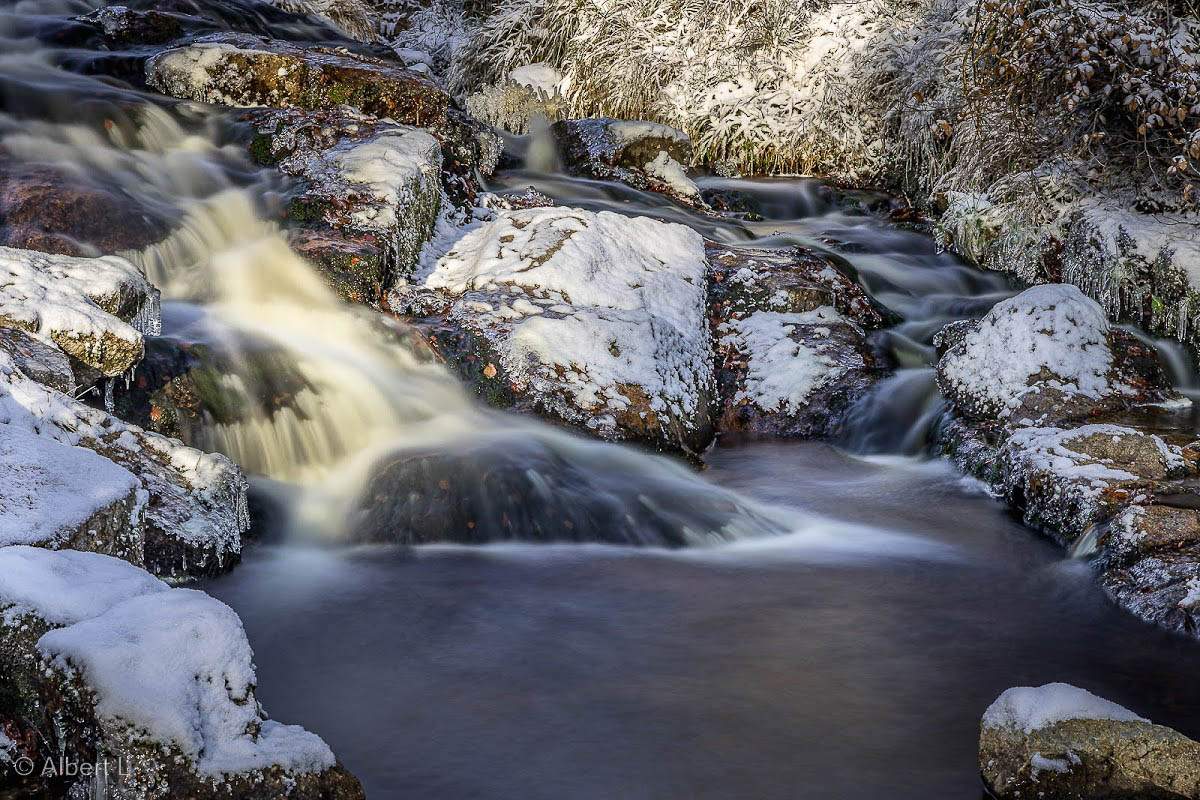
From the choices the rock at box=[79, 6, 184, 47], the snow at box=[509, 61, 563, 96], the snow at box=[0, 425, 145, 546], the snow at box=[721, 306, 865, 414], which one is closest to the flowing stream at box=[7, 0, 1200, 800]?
the snow at box=[721, 306, 865, 414]

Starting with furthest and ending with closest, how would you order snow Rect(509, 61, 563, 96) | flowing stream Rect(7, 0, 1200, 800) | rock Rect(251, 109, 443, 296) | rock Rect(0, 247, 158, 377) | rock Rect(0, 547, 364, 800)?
snow Rect(509, 61, 563, 96) < rock Rect(251, 109, 443, 296) < rock Rect(0, 247, 158, 377) < flowing stream Rect(7, 0, 1200, 800) < rock Rect(0, 547, 364, 800)

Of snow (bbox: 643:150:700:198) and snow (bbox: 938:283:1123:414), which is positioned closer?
snow (bbox: 938:283:1123:414)

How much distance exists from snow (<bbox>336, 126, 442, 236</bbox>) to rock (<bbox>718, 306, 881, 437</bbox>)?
6.93 ft

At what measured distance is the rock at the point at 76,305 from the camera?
365 cm

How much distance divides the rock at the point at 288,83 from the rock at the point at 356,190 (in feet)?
1.73

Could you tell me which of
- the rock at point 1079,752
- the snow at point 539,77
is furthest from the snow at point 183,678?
the snow at point 539,77

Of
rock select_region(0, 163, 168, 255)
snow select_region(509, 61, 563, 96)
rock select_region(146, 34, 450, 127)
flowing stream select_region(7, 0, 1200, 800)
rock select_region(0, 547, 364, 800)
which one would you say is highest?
snow select_region(509, 61, 563, 96)

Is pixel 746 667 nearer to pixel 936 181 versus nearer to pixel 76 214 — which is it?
pixel 76 214

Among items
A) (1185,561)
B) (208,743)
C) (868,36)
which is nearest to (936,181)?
(868,36)

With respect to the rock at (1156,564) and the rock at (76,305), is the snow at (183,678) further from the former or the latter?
the rock at (1156,564)

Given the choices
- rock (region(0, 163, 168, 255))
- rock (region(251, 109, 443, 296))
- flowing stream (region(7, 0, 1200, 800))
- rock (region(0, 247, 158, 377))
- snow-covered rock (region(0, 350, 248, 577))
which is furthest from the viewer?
rock (region(251, 109, 443, 296))

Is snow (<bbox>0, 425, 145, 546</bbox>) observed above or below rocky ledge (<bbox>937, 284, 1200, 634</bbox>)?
above

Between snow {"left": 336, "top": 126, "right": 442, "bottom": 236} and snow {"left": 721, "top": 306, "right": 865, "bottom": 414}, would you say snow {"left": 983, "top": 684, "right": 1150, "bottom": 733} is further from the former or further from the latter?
snow {"left": 336, "top": 126, "right": 442, "bottom": 236}

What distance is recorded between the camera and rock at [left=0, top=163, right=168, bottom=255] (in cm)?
505
